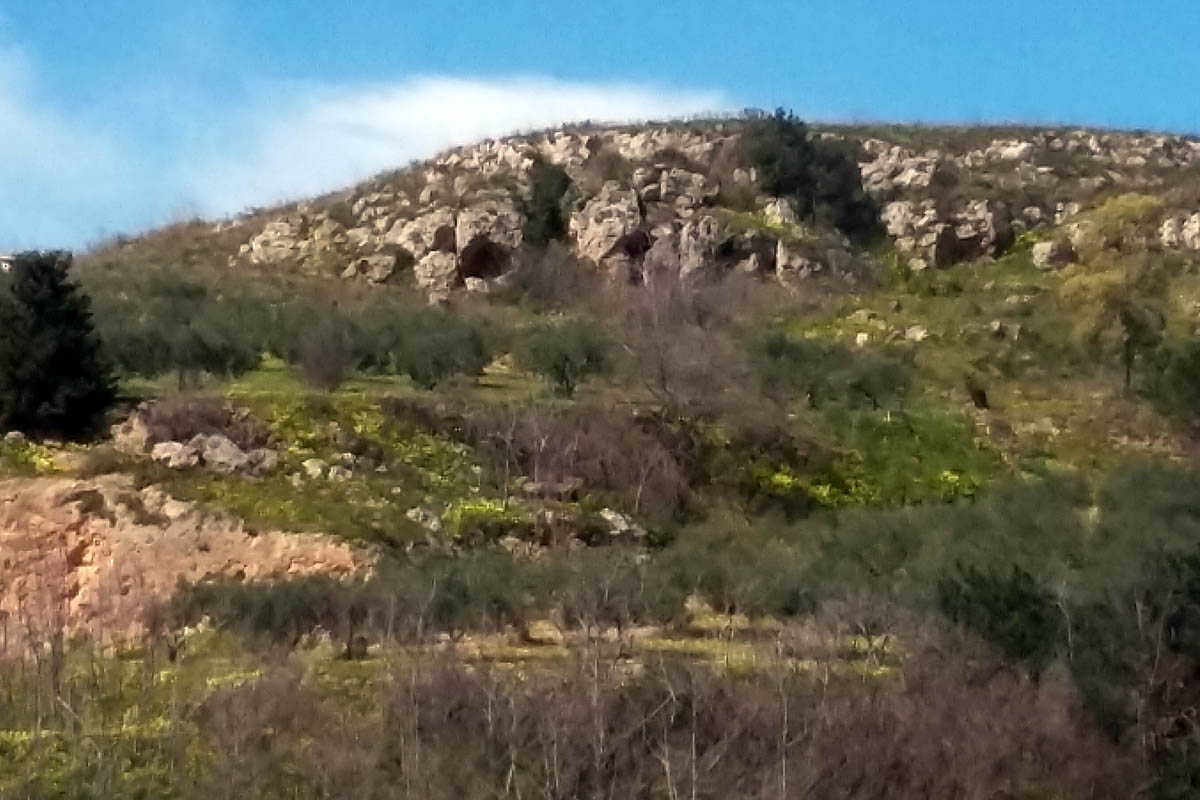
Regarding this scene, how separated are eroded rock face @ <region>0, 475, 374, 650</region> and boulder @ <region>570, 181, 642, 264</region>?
2459cm

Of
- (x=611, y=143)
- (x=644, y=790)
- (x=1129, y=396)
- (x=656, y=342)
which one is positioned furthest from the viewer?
(x=611, y=143)

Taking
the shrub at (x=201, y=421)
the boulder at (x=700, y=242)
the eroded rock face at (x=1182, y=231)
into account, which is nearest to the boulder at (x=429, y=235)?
the boulder at (x=700, y=242)

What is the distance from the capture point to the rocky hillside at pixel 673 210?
155 ft

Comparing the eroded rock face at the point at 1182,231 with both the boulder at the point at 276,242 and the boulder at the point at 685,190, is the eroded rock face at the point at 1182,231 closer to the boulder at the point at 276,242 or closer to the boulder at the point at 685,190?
the boulder at the point at 685,190

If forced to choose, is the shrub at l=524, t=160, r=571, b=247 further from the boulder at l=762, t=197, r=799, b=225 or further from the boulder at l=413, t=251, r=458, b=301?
the boulder at l=762, t=197, r=799, b=225

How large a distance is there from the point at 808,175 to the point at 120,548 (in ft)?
107

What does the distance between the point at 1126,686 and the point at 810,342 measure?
2335cm

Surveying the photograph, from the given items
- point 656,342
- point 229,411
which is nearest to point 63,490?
point 229,411

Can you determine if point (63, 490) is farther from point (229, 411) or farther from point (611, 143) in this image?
point (611, 143)

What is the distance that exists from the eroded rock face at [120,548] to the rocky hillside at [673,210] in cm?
2109

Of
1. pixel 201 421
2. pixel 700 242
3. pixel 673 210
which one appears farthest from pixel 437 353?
pixel 673 210

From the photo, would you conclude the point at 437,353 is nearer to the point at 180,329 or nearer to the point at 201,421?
the point at 180,329

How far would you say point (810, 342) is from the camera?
128 ft

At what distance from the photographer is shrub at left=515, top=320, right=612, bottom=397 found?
34031 millimetres
